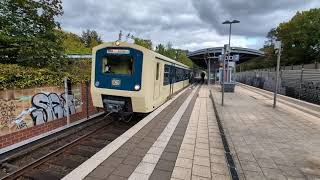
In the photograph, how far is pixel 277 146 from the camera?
20.4 feet

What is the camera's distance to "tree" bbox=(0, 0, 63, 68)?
907 centimetres

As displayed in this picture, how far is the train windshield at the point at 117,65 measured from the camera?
8352mm

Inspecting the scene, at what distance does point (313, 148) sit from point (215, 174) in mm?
3304

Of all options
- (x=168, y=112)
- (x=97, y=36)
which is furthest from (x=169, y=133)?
(x=97, y=36)

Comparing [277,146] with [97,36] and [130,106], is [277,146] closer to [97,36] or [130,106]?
[130,106]

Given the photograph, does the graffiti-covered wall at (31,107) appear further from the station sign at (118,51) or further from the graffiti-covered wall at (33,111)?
the station sign at (118,51)

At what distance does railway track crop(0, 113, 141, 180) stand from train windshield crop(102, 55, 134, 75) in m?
2.18

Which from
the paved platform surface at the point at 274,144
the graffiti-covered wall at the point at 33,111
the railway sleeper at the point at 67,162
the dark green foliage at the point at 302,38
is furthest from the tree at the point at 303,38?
the railway sleeper at the point at 67,162

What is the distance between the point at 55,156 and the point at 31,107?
82.1 inches

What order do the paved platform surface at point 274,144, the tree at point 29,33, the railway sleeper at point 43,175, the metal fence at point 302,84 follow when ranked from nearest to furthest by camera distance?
the paved platform surface at point 274,144, the railway sleeper at point 43,175, the tree at point 29,33, the metal fence at point 302,84

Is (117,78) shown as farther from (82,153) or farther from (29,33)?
(29,33)

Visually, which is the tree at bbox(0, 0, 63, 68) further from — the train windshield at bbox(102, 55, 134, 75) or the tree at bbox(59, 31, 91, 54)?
the train windshield at bbox(102, 55, 134, 75)

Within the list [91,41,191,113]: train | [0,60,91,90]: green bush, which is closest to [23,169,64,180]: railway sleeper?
[0,60,91,90]: green bush

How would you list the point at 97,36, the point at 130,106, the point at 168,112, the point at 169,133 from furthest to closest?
the point at 97,36, the point at 168,112, the point at 130,106, the point at 169,133
